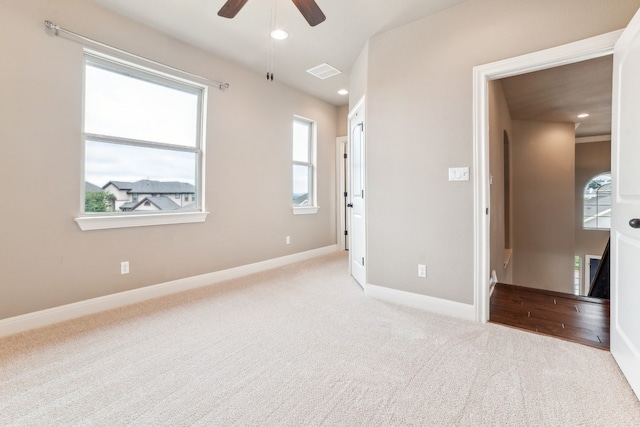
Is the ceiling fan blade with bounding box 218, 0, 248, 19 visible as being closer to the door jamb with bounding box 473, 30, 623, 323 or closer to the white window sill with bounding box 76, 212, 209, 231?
the door jamb with bounding box 473, 30, 623, 323

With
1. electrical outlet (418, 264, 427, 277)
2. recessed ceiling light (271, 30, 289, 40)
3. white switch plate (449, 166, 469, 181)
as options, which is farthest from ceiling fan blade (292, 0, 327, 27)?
electrical outlet (418, 264, 427, 277)

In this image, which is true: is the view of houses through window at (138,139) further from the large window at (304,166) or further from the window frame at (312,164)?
the window frame at (312,164)

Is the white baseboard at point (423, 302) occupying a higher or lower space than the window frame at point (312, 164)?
lower

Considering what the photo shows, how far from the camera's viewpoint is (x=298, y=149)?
192 inches

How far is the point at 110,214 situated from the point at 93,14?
174 centimetres

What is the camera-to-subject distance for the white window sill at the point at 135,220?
8.57 ft

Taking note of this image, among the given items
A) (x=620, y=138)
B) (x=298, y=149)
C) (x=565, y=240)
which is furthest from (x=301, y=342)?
(x=565, y=240)

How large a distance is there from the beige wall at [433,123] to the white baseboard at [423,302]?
0.06m

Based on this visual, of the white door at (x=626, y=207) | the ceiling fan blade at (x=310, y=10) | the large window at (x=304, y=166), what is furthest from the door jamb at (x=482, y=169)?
the large window at (x=304, y=166)

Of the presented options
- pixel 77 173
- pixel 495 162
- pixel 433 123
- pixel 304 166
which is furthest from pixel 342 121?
pixel 77 173

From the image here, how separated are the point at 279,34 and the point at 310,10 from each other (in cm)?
123

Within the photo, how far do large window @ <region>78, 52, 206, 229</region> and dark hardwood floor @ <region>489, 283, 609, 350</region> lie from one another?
131 inches

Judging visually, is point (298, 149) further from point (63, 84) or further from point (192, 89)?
point (63, 84)

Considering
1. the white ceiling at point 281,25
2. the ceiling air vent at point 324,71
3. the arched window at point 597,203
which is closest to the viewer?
the white ceiling at point 281,25
